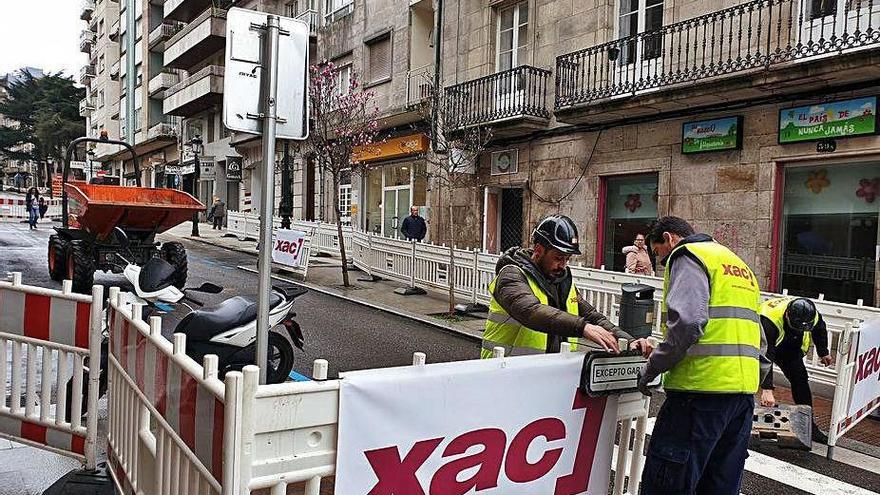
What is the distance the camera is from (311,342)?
812cm

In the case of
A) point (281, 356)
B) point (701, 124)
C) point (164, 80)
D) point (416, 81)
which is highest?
point (164, 80)

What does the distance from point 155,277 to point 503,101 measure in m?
10.4

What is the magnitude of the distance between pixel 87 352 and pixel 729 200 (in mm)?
10535

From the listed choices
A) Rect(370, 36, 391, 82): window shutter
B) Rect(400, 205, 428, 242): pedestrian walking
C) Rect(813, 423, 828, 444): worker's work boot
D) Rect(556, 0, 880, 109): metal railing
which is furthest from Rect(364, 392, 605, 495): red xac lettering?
Rect(370, 36, 391, 82): window shutter

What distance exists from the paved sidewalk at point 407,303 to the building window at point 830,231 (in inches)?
157

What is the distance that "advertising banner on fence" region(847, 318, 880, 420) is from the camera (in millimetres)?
5176

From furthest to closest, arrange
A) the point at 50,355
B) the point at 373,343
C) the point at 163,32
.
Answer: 1. the point at 163,32
2. the point at 373,343
3. the point at 50,355

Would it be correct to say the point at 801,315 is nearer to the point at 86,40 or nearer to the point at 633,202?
the point at 633,202

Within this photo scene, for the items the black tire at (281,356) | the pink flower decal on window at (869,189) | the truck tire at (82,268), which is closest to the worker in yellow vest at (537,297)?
the black tire at (281,356)

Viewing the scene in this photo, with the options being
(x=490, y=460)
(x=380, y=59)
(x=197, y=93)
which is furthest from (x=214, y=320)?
(x=197, y=93)

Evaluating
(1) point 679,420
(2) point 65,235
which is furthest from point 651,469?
(2) point 65,235

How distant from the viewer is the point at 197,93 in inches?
1261

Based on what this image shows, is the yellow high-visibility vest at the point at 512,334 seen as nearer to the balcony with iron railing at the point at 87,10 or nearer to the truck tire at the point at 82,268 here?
the truck tire at the point at 82,268

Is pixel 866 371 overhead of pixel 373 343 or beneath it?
overhead
